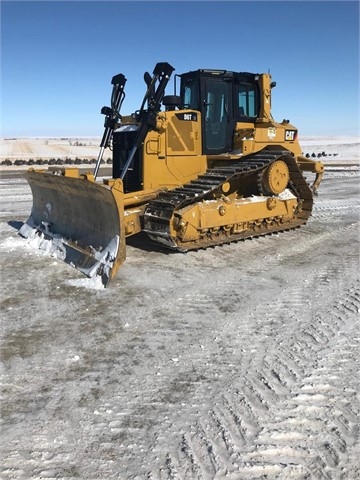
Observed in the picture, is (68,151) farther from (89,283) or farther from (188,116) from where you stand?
(89,283)

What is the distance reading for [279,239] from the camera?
8.59 meters

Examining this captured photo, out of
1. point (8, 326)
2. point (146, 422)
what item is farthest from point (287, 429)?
point (8, 326)

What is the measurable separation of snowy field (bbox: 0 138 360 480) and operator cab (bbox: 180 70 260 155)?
2.92 metres

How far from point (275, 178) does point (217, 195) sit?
1.39 metres

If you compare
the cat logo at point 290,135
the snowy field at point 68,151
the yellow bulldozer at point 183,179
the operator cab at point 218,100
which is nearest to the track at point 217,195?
the yellow bulldozer at point 183,179

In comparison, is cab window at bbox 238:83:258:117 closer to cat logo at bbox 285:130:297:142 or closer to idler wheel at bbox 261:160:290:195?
cat logo at bbox 285:130:297:142

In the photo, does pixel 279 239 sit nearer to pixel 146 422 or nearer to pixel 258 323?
pixel 258 323

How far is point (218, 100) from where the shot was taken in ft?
28.5

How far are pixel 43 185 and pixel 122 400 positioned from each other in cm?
598

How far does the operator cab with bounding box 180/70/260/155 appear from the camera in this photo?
27.7 feet

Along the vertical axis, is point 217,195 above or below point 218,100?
below

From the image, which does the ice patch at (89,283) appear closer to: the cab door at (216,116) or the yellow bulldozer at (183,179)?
the yellow bulldozer at (183,179)

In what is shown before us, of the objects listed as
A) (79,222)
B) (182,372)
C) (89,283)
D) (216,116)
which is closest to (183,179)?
(216,116)

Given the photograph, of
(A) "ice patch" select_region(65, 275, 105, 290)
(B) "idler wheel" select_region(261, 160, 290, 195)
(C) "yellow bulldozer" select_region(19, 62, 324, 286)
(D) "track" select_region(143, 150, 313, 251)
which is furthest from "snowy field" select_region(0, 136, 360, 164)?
(A) "ice patch" select_region(65, 275, 105, 290)
